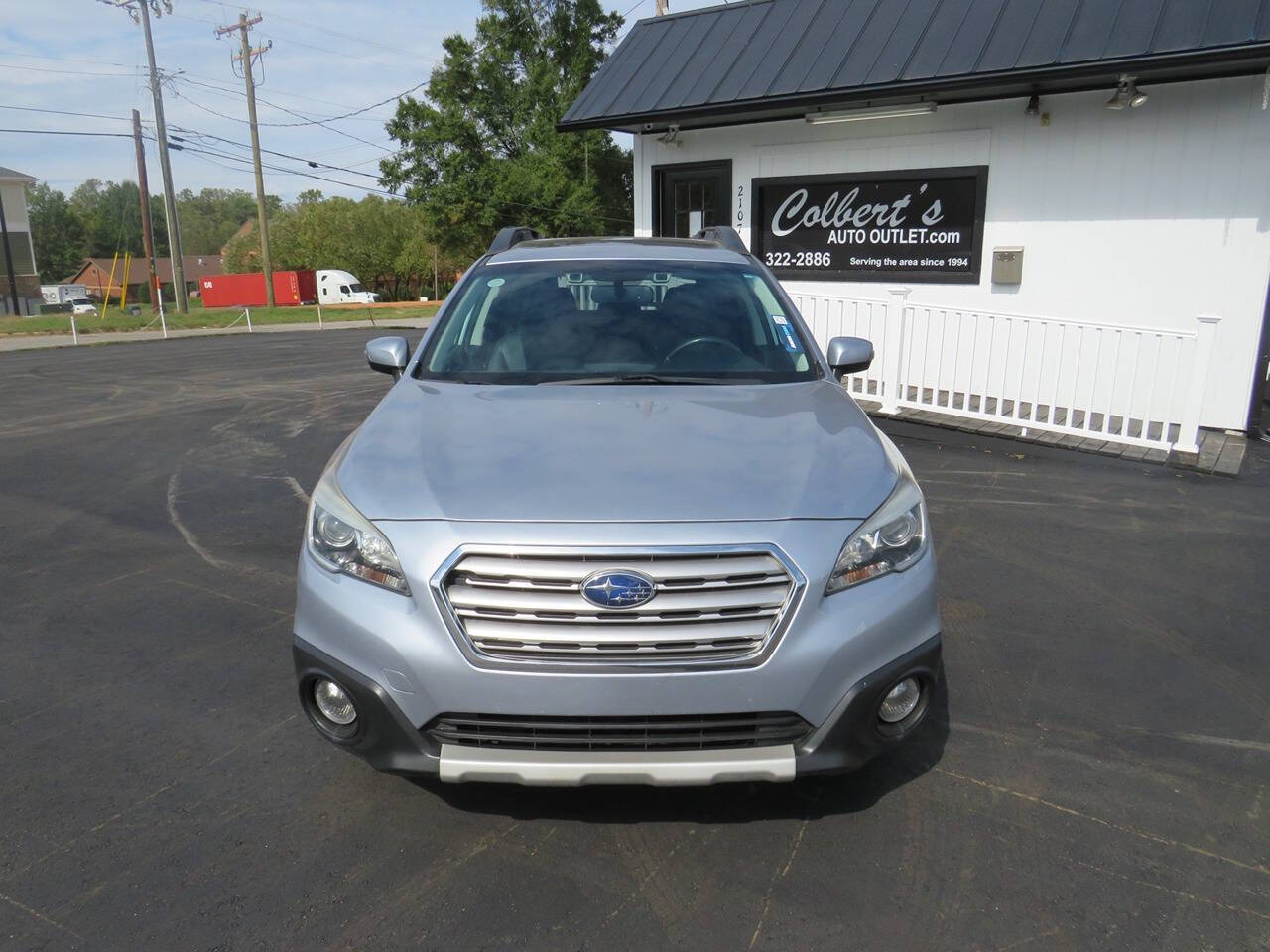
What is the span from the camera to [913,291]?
33.9 feet

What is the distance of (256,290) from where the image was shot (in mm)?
59281

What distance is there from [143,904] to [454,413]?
5.46 ft

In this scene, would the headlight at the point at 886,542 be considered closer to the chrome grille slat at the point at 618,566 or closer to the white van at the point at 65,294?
the chrome grille slat at the point at 618,566

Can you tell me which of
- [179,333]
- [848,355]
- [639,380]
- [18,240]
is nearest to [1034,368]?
[848,355]

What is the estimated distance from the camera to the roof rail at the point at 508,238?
4.77m

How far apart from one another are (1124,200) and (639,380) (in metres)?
7.30

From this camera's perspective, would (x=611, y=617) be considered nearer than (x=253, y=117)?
Yes

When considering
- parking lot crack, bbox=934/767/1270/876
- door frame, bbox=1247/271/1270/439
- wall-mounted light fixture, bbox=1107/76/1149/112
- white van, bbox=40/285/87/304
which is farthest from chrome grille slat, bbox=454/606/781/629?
white van, bbox=40/285/87/304

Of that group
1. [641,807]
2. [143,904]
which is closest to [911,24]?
[641,807]

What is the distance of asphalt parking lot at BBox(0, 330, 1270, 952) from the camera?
7.97ft

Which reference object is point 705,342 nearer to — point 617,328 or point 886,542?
point 617,328

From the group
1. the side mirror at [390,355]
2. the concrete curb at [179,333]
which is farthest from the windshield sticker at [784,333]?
the concrete curb at [179,333]

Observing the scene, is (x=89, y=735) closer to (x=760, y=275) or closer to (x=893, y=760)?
(x=893, y=760)

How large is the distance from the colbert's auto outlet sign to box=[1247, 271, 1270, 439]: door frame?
105 inches
